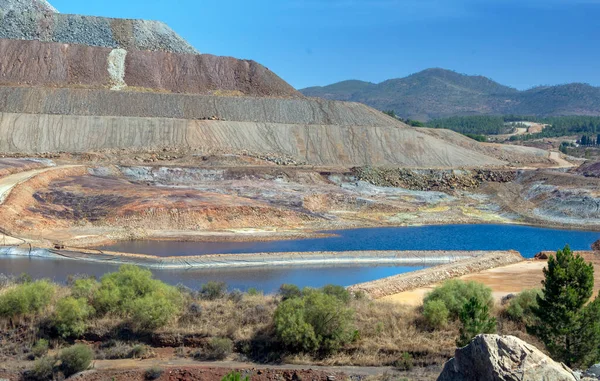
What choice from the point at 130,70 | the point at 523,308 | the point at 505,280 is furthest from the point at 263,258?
the point at 130,70

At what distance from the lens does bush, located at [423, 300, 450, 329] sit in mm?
19516

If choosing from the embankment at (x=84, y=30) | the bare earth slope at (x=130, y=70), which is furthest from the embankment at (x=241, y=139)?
the embankment at (x=84, y=30)

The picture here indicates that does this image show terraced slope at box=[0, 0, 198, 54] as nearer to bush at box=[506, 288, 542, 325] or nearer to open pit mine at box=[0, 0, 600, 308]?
open pit mine at box=[0, 0, 600, 308]

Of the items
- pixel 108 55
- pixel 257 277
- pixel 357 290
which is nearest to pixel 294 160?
pixel 108 55

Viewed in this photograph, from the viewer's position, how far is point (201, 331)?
19.2 meters

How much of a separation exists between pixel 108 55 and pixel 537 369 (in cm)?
8399

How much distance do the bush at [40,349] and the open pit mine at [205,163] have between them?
10965 mm

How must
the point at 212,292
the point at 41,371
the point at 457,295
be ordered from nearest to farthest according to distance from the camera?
the point at 41,371 → the point at 457,295 → the point at 212,292

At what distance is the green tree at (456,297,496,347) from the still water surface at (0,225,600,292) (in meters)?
11.7

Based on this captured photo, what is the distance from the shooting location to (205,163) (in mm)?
64375

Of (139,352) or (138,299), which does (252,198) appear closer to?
(138,299)

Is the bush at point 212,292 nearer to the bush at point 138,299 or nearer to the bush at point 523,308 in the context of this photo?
the bush at point 138,299

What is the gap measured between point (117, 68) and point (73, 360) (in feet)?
241

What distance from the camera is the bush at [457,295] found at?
66.4 ft
